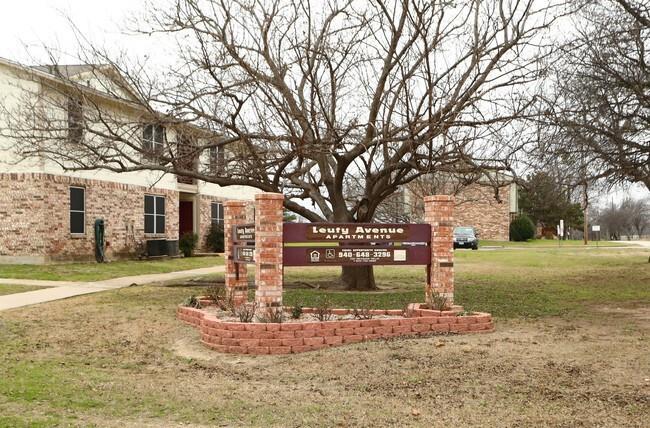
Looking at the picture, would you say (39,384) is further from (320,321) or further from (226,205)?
(226,205)

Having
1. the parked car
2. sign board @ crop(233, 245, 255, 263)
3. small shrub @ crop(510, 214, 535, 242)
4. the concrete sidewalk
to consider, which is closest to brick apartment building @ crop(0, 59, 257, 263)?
the concrete sidewalk

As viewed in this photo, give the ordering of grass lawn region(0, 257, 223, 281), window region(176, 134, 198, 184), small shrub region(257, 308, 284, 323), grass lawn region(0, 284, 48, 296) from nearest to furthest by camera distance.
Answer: small shrub region(257, 308, 284, 323), window region(176, 134, 198, 184), grass lawn region(0, 284, 48, 296), grass lawn region(0, 257, 223, 281)

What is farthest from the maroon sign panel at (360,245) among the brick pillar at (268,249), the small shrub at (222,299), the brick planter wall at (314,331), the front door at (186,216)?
the front door at (186,216)

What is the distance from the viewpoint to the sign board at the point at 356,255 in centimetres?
1060

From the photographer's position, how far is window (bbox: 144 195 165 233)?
29422 millimetres

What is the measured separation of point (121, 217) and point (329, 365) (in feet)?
68.0

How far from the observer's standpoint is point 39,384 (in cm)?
734

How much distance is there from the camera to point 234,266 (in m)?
12.1

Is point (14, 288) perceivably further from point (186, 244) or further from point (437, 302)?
point (186, 244)

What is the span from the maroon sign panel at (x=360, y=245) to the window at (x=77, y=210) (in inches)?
622

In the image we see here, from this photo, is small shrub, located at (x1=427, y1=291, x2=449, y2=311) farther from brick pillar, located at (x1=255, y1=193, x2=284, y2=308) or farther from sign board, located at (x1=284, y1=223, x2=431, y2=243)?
brick pillar, located at (x1=255, y1=193, x2=284, y2=308)

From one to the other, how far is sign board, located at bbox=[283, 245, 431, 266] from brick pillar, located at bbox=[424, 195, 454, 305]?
19 cm

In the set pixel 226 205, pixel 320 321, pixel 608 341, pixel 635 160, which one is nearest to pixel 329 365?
pixel 320 321

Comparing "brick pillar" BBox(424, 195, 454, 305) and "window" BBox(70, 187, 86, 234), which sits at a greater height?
"window" BBox(70, 187, 86, 234)
